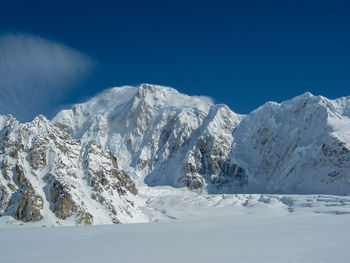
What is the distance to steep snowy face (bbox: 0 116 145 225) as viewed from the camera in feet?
293

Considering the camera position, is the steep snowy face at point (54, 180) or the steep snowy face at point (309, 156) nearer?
the steep snowy face at point (54, 180)

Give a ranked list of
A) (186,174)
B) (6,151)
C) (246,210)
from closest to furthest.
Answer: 1. (6,151)
2. (246,210)
3. (186,174)

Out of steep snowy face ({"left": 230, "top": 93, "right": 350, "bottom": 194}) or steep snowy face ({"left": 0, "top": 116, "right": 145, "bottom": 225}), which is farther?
steep snowy face ({"left": 230, "top": 93, "right": 350, "bottom": 194})

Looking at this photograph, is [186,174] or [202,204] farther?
[186,174]

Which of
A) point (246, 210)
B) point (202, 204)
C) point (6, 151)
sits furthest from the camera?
point (202, 204)

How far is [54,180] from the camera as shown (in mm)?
95375

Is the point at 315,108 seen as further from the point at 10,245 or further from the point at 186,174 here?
the point at 10,245

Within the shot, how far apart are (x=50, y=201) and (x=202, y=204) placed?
75.8 m

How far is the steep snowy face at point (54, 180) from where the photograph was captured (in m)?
89.2

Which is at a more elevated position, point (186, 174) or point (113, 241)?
point (186, 174)

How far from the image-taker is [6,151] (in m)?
102

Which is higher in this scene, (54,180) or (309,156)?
(309,156)

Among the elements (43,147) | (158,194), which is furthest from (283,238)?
(158,194)

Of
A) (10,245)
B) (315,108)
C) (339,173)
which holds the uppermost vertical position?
(315,108)
